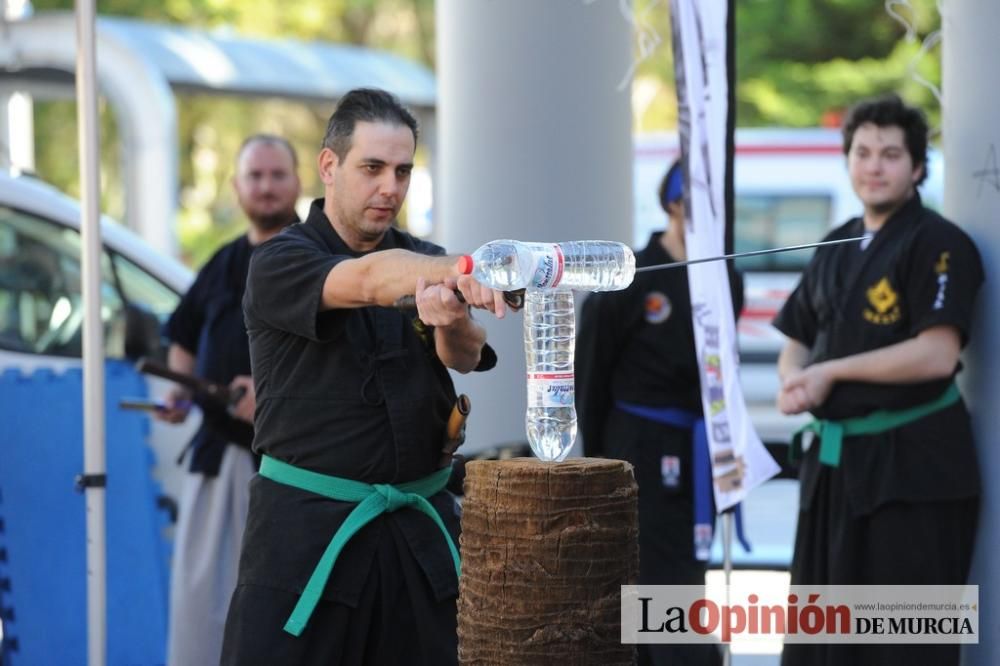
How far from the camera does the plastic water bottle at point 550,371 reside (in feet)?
10.3

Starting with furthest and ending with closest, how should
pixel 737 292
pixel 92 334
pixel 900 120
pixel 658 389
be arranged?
1. pixel 737 292
2. pixel 658 389
3. pixel 900 120
4. pixel 92 334

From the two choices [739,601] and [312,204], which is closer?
[312,204]

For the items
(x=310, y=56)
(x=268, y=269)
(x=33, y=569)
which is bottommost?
(x=33, y=569)

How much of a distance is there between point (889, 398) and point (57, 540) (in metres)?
3.45

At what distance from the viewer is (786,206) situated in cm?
1266

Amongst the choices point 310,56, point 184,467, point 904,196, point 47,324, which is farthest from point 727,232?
point 310,56

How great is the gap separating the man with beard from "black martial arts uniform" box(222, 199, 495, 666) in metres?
1.98

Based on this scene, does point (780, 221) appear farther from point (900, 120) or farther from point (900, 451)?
point (900, 451)

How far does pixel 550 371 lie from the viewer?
3148mm

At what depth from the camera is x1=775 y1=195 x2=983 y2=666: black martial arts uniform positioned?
15.1ft

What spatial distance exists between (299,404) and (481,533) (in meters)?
0.56

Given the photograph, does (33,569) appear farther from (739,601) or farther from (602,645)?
(602,645)

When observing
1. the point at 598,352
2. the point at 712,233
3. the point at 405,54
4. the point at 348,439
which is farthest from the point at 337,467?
the point at 405,54

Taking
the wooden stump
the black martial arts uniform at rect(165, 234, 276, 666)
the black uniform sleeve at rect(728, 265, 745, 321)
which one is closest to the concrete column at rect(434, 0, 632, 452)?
the black uniform sleeve at rect(728, 265, 745, 321)
